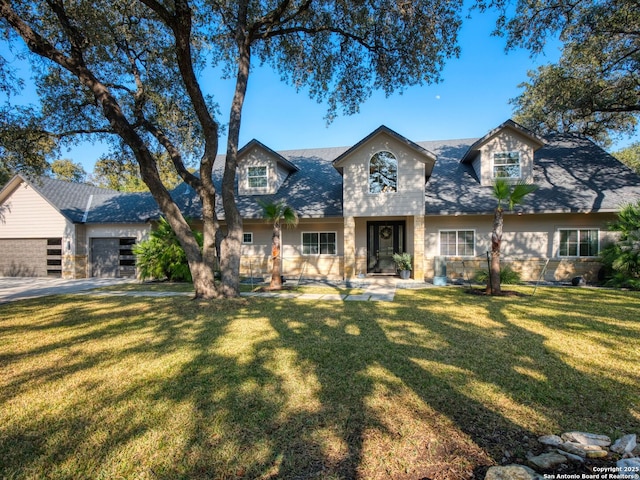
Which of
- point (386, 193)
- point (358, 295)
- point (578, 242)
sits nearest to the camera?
point (358, 295)

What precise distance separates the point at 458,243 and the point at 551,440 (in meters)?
12.2

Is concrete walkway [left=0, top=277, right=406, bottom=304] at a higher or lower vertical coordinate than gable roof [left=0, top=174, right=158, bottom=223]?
lower

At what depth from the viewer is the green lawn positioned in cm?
262

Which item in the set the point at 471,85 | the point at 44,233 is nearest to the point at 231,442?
the point at 471,85

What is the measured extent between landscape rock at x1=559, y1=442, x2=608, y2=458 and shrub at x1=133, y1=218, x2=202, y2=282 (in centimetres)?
1382

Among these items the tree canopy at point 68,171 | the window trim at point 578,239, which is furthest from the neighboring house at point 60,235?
the tree canopy at point 68,171

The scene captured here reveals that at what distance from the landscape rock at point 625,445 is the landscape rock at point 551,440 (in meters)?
0.36

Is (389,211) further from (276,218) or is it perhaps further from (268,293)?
(268,293)

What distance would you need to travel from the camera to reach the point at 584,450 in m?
2.62

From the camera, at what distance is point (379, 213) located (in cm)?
1344

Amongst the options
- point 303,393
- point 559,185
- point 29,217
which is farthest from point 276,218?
point 29,217

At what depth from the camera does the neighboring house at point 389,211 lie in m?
13.3

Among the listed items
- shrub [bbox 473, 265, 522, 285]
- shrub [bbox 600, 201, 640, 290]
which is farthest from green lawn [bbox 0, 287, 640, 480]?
shrub [bbox 600, 201, 640, 290]

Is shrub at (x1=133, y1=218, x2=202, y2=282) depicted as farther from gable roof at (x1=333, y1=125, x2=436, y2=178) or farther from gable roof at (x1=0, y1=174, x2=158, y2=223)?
gable roof at (x1=333, y1=125, x2=436, y2=178)
